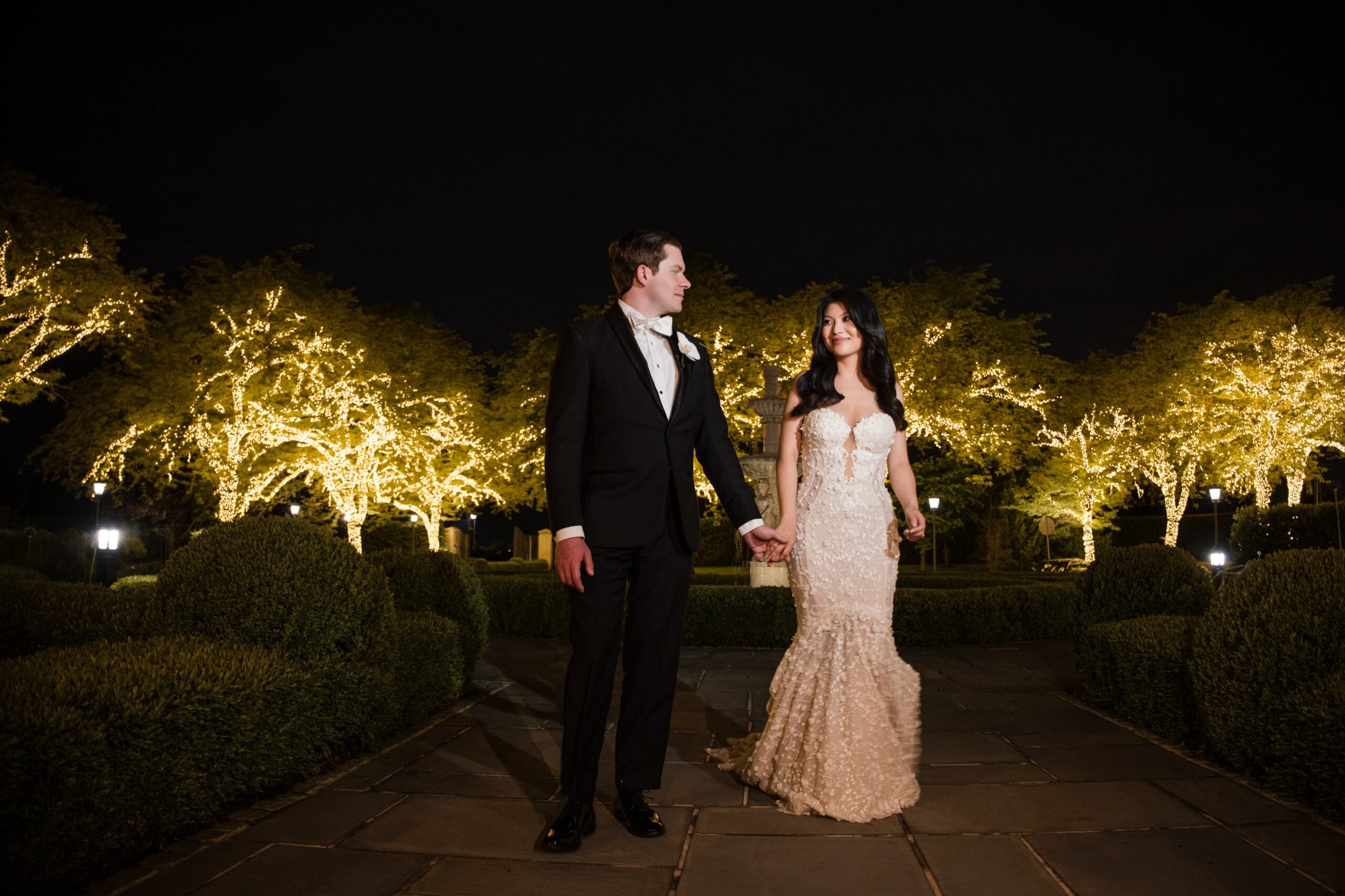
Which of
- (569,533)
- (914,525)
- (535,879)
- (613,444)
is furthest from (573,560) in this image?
(914,525)

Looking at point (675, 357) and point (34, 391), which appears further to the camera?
point (34, 391)

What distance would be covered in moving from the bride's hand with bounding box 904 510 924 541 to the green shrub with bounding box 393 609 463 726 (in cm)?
303

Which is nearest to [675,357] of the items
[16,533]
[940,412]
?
[940,412]

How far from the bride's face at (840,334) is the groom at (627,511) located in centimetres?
97

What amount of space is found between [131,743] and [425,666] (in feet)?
8.65

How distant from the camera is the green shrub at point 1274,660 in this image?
392 cm

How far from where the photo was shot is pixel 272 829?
344 centimetres

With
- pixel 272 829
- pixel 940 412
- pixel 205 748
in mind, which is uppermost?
pixel 940 412

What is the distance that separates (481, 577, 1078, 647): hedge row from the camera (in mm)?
10742

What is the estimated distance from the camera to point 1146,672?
5.48m

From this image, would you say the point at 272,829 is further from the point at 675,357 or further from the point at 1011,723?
the point at 1011,723

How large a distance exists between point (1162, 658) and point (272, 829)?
16.4 feet

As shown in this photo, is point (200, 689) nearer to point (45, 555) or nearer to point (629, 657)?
point (629, 657)

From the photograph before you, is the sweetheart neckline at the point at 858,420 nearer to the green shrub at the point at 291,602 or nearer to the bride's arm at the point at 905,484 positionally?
the bride's arm at the point at 905,484
